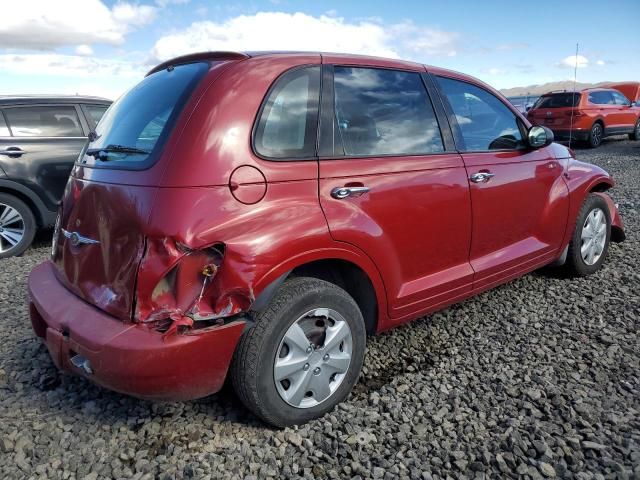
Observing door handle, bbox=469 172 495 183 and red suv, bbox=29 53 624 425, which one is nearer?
red suv, bbox=29 53 624 425

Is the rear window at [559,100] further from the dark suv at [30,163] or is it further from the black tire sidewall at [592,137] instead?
the dark suv at [30,163]

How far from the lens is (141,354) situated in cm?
196

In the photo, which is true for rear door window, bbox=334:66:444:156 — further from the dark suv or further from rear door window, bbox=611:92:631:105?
rear door window, bbox=611:92:631:105

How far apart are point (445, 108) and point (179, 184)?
179 cm

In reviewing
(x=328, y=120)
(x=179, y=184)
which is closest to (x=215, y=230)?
(x=179, y=184)

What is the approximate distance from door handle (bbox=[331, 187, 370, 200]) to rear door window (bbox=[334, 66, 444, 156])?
196mm

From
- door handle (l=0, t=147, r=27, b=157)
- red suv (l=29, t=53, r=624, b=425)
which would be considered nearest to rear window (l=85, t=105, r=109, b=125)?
door handle (l=0, t=147, r=27, b=157)

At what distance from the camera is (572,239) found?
4.01 m

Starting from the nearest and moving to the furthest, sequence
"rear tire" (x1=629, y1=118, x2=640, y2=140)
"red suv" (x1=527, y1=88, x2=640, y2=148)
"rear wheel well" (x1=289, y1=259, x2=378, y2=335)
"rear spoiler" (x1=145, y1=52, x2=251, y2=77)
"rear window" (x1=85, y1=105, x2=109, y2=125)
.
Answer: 1. "rear spoiler" (x1=145, y1=52, x2=251, y2=77)
2. "rear wheel well" (x1=289, y1=259, x2=378, y2=335)
3. "rear window" (x1=85, y1=105, x2=109, y2=125)
4. "red suv" (x1=527, y1=88, x2=640, y2=148)
5. "rear tire" (x1=629, y1=118, x2=640, y2=140)

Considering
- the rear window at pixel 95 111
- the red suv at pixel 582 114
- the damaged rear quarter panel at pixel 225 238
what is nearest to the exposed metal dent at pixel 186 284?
the damaged rear quarter panel at pixel 225 238

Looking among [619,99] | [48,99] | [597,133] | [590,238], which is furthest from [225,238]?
[619,99]

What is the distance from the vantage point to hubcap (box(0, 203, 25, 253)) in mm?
5469

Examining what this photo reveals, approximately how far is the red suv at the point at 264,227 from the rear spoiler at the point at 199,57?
0.05 feet

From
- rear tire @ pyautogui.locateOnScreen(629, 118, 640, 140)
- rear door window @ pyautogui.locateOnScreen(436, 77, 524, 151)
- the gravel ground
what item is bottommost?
rear tire @ pyautogui.locateOnScreen(629, 118, 640, 140)
